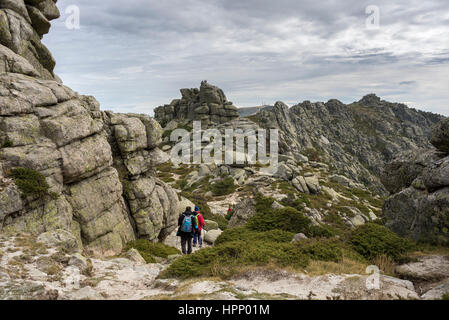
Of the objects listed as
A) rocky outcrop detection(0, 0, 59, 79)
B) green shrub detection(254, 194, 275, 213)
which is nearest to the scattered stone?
green shrub detection(254, 194, 275, 213)

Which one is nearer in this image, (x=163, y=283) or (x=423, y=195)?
(x=163, y=283)

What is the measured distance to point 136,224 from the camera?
23766 mm

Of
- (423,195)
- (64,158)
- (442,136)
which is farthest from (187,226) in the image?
(442,136)

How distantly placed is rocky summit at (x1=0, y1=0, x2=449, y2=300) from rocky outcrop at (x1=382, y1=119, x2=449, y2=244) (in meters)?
0.06

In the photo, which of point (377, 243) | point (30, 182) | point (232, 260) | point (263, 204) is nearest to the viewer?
point (232, 260)

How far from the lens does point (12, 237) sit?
43.2 ft

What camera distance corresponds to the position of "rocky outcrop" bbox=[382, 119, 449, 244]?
13.1m

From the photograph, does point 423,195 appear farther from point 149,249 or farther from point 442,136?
point 149,249

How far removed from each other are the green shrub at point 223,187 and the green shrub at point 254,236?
35.8 meters

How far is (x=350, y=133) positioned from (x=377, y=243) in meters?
163

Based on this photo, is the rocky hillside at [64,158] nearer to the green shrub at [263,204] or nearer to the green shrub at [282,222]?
the green shrub at [263,204]

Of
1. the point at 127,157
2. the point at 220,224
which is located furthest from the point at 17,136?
the point at 220,224
